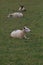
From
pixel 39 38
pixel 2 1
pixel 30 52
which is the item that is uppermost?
pixel 2 1

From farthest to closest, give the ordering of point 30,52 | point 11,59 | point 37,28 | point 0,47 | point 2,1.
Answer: point 2,1 < point 37,28 < point 0,47 < point 30,52 < point 11,59

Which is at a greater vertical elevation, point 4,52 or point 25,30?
point 25,30

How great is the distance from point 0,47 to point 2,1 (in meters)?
13.7

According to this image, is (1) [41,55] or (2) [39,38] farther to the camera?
(2) [39,38]

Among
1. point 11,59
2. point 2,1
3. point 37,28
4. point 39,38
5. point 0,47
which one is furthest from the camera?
point 2,1

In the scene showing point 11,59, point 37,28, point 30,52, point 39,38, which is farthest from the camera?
point 37,28

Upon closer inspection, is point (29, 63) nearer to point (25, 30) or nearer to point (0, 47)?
point (0, 47)

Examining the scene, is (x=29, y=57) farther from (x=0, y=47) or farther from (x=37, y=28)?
(x=37, y=28)

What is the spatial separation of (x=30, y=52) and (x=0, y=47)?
45.7 inches

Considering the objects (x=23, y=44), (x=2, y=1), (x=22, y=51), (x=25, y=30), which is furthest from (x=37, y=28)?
(x=2, y=1)

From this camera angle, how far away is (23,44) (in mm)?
8664

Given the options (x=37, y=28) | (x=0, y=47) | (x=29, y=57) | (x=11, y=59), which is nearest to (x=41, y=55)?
(x=29, y=57)

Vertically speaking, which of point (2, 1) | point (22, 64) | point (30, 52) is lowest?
point (22, 64)

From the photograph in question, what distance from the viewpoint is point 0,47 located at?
8508 millimetres
